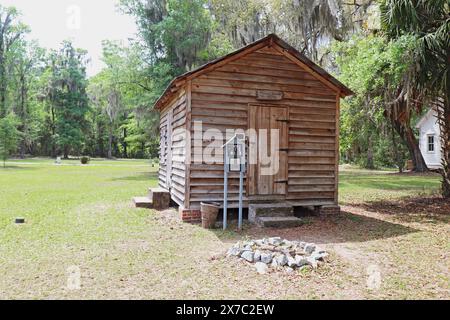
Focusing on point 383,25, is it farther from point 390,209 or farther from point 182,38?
Answer: point 182,38

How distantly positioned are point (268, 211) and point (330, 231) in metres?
1.35

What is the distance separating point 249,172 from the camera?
8609 mm

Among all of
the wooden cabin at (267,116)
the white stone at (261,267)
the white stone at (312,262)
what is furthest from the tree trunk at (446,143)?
the white stone at (261,267)

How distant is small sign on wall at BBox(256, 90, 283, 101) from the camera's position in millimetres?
8570

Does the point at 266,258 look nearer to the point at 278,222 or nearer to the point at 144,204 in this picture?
the point at 278,222

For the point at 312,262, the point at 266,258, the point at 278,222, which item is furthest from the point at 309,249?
the point at 278,222

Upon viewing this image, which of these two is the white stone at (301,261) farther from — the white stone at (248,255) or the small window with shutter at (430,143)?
the small window with shutter at (430,143)

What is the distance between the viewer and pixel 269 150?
8.74 metres

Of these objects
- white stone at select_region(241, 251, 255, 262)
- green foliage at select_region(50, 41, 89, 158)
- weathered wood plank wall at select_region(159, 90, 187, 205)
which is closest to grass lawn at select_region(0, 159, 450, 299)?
white stone at select_region(241, 251, 255, 262)

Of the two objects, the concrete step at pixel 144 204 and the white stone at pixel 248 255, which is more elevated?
the concrete step at pixel 144 204

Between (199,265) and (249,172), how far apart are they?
3.72 m

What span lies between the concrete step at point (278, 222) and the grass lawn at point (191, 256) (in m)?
0.19

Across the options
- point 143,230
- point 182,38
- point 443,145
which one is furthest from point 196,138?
point 182,38

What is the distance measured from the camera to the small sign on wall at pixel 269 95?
28.1 ft
